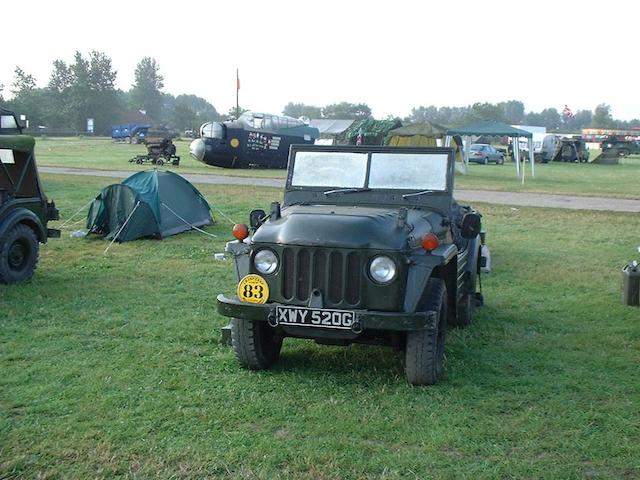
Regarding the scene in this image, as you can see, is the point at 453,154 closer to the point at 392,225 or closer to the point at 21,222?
the point at 392,225

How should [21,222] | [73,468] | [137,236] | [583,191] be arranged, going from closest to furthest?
[73,468] → [21,222] → [137,236] → [583,191]

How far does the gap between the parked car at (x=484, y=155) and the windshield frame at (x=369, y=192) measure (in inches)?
1512

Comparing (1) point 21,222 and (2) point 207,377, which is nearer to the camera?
(2) point 207,377

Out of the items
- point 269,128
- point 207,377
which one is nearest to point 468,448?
point 207,377

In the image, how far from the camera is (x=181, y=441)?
458cm

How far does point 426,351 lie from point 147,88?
137761 millimetres

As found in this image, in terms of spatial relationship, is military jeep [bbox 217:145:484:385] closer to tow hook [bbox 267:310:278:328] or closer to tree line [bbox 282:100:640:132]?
tow hook [bbox 267:310:278:328]

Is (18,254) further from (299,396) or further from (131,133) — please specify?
(131,133)

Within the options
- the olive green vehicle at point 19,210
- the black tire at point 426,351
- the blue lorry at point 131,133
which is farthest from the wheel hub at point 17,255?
the blue lorry at point 131,133

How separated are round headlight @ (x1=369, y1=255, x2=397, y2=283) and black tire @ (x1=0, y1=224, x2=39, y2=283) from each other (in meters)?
5.30

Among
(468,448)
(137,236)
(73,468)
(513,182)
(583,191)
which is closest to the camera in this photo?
(73,468)

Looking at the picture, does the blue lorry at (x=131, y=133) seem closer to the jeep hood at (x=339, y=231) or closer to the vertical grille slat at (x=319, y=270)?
the jeep hood at (x=339, y=231)

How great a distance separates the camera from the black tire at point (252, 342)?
18.8ft

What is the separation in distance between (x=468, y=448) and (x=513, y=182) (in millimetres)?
24865
